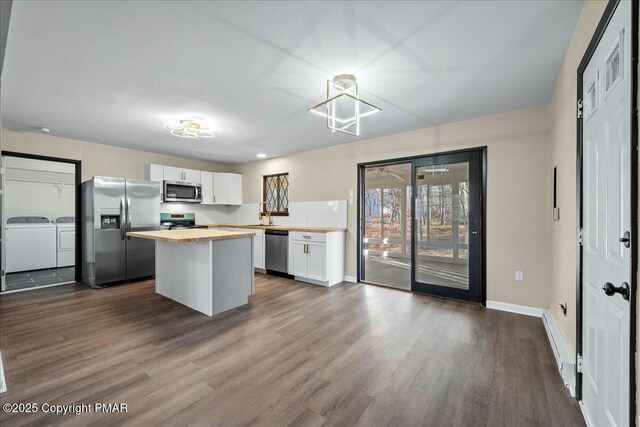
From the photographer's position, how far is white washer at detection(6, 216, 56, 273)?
16.1 feet

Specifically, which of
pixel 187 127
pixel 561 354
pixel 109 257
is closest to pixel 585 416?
pixel 561 354

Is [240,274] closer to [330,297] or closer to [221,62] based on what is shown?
[330,297]

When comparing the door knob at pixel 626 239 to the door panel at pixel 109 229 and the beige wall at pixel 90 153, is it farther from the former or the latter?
the beige wall at pixel 90 153

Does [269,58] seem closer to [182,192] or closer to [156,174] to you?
[156,174]

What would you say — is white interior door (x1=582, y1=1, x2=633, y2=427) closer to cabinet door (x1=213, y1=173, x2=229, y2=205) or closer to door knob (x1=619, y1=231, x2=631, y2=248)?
door knob (x1=619, y1=231, x2=631, y2=248)

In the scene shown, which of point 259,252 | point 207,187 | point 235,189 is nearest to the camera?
point 259,252

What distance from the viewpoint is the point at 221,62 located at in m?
2.15

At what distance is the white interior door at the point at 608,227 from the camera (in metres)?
1.04

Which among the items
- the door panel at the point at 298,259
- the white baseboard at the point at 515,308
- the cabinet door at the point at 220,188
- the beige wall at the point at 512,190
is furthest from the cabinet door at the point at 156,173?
the white baseboard at the point at 515,308

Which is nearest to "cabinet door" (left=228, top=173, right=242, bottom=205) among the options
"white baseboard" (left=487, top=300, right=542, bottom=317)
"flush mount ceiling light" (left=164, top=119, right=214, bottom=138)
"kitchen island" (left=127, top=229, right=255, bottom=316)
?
"flush mount ceiling light" (left=164, top=119, right=214, bottom=138)

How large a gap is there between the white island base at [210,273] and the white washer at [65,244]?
3691 mm

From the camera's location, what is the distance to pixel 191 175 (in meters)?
5.59

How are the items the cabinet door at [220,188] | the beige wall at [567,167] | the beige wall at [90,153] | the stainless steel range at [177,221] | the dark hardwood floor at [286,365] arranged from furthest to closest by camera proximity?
the cabinet door at [220,188], the stainless steel range at [177,221], the beige wall at [90,153], the beige wall at [567,167], the dark hardwood floor at [286,365]

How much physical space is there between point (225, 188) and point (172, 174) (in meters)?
1.11
